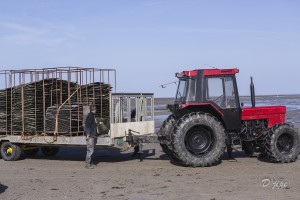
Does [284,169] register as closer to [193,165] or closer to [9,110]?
[193,165]

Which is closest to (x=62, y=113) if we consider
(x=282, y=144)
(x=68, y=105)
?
(x=68, y=105)

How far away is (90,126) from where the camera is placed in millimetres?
11625

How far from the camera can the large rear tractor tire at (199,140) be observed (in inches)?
445

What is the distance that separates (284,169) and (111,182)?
406 centimetres

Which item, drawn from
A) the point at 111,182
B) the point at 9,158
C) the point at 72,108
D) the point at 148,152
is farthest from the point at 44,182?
the point at 148,152

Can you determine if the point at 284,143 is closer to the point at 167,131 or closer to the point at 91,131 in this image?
the point at 167,131

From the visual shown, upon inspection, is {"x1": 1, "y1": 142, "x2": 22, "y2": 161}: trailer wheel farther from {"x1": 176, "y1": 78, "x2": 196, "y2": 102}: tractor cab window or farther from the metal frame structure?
{"x1": 176, "y1": 78, "x2": 196, "y2": 102}: tractor cab window

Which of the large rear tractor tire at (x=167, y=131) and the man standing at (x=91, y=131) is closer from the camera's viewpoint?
the man standing at (x=91, y=131)

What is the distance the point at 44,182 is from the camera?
10039mm

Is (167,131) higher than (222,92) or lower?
lower

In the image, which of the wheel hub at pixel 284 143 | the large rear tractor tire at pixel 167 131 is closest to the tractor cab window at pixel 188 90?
the large rear tractor tire at pixel 167 131

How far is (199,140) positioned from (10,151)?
18.3ft

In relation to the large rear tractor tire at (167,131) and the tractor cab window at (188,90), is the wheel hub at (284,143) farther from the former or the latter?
the large rear tractor tire at (167,131)

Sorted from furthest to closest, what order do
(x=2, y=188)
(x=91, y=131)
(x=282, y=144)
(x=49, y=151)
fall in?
(x=49, y=151), (x=282, y=144), (x=91, y=131), (x=2, y=188)
